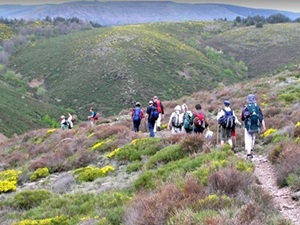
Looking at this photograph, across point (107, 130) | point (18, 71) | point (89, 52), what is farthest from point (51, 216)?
point (18, 71)

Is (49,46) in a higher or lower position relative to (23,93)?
higher

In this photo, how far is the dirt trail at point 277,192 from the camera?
592 cm

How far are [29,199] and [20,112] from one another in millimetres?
55055

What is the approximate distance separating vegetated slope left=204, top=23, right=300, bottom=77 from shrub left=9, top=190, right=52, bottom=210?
82.8m

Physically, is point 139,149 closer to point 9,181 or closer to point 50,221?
point 9,181

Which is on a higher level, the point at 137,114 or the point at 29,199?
the point at 137,114

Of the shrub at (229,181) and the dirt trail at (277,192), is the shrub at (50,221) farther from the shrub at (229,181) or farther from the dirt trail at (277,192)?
the dirt trail at (277,192)

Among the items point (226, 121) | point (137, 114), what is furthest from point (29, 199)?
point (137, 114)

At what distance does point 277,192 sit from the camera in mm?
7035

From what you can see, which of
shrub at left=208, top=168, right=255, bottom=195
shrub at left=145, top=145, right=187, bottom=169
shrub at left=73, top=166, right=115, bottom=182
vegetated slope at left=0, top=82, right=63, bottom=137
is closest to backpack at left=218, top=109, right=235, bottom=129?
shrub at left=145, top=145, right=187, bottom=169

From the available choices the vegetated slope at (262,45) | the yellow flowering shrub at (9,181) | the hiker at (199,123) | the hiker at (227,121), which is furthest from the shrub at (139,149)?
the vegetated slope at (262,45)

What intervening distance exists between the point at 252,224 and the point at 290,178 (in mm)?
2508

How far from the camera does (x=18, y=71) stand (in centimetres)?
9588

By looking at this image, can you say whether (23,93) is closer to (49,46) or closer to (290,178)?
(49,46)
